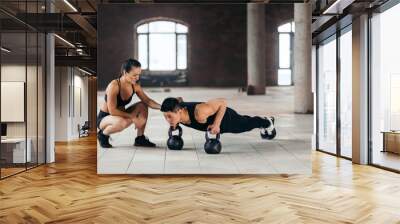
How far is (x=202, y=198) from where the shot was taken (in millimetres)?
5844

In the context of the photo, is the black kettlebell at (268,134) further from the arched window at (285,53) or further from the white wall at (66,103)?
the white wall at (66,103)

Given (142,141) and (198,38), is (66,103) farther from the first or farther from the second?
(198,38)

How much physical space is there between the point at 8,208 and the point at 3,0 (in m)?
3.66

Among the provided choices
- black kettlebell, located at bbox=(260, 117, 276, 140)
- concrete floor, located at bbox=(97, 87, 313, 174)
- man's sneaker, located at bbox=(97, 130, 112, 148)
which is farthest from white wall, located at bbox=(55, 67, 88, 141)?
black kettlebell, located at bbox=(260, 117, 276, 140)

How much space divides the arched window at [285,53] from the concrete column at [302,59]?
88mm

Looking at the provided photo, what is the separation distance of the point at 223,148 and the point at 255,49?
5.80 ft

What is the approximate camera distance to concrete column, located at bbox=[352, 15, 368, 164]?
9.04m

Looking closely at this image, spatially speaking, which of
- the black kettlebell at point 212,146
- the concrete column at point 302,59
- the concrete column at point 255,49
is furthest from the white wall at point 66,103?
the concrete column at point 302,59

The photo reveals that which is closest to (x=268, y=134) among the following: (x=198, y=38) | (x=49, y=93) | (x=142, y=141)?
(x=198, y=38)

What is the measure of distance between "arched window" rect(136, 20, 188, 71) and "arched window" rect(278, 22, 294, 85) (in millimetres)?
1647

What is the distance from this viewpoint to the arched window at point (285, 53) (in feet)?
25.3

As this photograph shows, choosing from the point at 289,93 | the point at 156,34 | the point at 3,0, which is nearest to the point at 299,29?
the point at 289,93

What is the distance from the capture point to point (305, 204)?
17.9 ft

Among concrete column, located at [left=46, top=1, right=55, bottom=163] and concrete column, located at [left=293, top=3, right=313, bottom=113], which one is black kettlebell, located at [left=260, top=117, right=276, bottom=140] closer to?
concrete column, located at [left=293, top=3, right=313, bottom=113]
